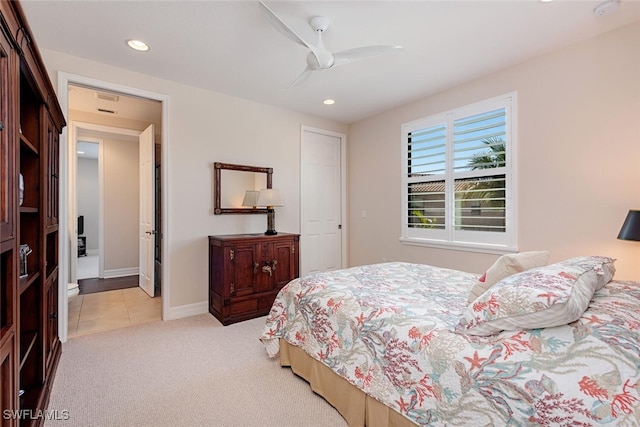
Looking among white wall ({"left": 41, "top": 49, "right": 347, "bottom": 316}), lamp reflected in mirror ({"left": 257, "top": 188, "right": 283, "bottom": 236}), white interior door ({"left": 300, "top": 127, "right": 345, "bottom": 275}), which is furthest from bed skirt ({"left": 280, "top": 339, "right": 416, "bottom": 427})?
white interior door ({"left": 300, "top": 127, "right": 345, "bottom": 275})

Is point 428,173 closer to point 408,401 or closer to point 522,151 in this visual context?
point 522,151

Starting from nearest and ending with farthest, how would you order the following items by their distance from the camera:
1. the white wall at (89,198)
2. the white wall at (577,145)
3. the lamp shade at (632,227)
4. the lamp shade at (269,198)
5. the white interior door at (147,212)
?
the lamp shade at (632,227) < the white wall at (577,145) < the lamp shade at (269,198) < the white interior door at (147,212) < the white wall at (89,198)

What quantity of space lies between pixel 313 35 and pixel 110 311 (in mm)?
3766

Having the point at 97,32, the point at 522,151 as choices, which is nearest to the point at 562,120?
the point at 522,151

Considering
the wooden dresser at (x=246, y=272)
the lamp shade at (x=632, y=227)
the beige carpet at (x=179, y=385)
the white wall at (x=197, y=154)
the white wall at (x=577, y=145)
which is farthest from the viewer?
the white wall at (x=197, y=154)

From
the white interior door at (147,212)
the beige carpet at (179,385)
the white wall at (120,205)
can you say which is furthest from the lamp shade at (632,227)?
the white wall at (120,205)

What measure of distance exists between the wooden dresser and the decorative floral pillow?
7.95ft

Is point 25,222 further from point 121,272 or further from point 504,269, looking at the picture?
point 121,272

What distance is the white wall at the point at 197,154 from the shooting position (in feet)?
10.9

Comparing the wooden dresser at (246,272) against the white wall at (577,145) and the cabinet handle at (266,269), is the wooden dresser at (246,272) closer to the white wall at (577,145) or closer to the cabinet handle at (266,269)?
the cabinet handle at (266,269)

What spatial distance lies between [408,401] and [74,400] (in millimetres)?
2038

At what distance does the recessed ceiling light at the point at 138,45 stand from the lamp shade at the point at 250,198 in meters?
1.81

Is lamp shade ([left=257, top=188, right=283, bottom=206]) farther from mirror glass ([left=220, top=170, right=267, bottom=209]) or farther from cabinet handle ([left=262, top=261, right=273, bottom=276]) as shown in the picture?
cabinet handle ([left=262, top=261, right=273, bottom=276])

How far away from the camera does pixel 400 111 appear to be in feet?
13.5
